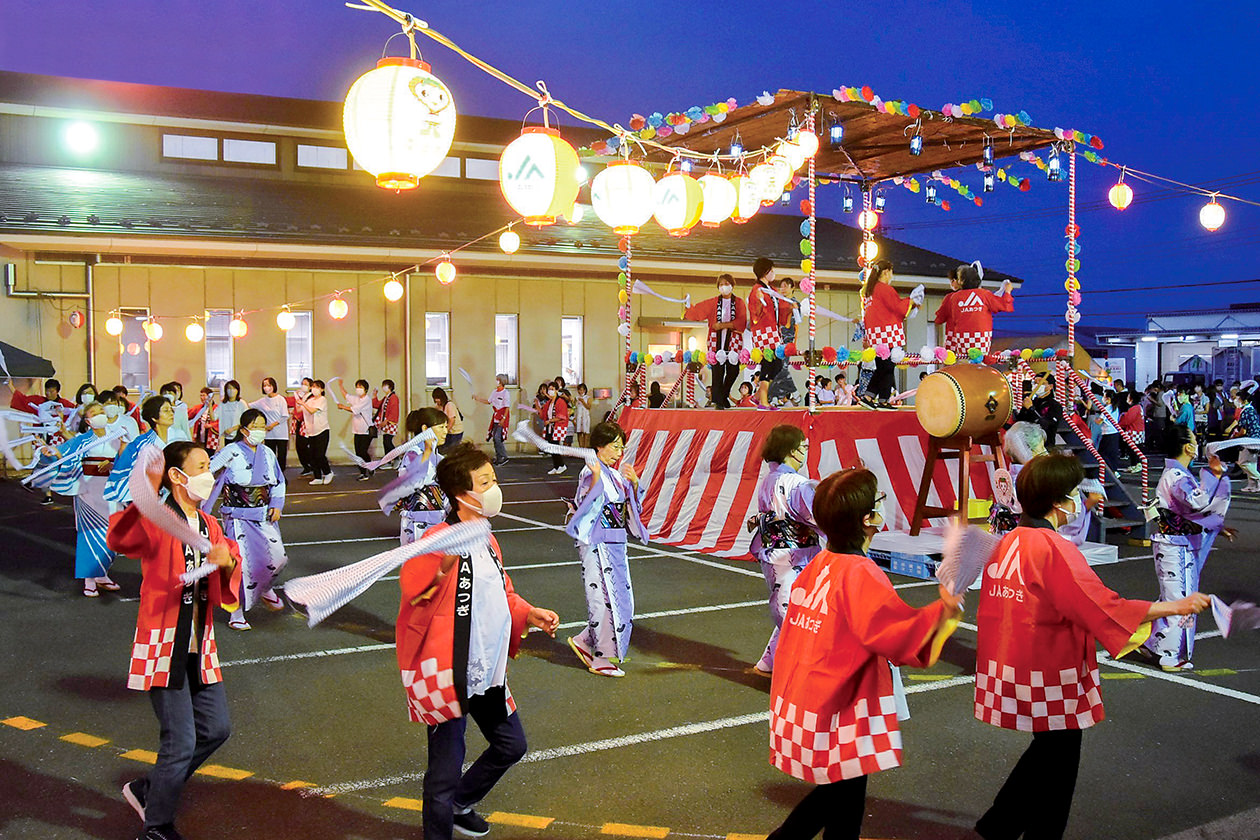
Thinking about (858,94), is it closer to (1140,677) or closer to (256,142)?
(1140,677)

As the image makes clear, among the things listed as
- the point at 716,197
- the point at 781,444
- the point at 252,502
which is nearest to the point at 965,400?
the point at 781,444

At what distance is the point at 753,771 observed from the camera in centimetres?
493

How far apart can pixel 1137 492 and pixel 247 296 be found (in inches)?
711

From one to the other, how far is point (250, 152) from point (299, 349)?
577 centimetres

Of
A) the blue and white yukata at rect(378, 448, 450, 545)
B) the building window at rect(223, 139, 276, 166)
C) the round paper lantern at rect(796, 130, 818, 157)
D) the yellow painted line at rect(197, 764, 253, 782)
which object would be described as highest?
the building window at rect(223, 139, 276, 166)

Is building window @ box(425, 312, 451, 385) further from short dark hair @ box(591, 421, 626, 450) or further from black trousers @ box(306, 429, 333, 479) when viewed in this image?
short dark hair @ box(591, 421, 626, 450)

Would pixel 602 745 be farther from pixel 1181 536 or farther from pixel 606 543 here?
pixel 1181 536

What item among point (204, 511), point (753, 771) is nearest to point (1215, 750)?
point (753, 771)

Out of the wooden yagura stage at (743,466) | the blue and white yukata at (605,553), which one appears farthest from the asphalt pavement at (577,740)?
the wooden yagura stage at (743,466)

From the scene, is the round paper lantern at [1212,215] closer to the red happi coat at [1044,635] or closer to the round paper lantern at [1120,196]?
the round paper lantern at [1120,196]

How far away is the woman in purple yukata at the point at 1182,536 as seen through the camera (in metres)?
6.66

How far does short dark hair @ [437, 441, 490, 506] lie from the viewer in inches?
153

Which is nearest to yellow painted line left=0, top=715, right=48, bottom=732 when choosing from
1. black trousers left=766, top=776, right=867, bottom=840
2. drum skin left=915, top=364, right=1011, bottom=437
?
black trousers left=766, top=776, right=867, bottom=840

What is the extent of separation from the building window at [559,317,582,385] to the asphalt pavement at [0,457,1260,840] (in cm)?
1607
